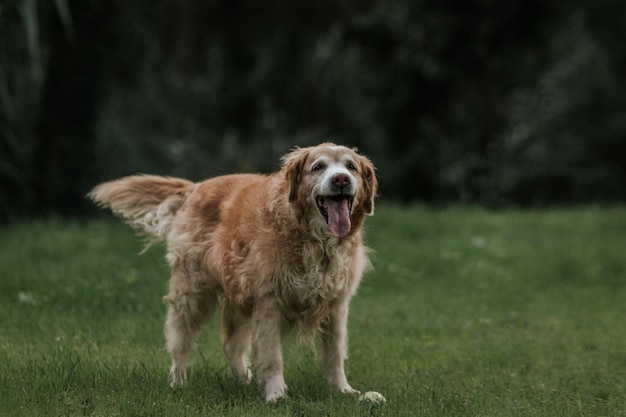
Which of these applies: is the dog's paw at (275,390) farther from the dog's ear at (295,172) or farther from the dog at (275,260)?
the dog's ear at (295,172)

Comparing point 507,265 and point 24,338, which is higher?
point 507,265

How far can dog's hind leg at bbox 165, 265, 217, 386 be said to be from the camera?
6965mm

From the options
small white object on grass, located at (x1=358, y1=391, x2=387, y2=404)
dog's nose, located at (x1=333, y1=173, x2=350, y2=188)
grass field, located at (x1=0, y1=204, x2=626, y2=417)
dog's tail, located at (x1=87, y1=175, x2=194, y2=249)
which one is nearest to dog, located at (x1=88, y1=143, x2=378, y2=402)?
dog's nose, located at (x1=333, y1=173, x2=350, y2=188)

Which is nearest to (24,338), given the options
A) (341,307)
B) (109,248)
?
(341,307)

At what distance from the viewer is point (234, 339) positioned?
713 cm

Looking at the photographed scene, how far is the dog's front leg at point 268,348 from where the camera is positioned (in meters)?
6.26

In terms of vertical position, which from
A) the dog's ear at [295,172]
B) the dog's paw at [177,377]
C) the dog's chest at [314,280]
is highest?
the dog's ear at [295,172]

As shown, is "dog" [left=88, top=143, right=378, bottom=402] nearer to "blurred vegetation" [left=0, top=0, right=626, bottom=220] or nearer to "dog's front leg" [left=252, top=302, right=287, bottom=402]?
"dog's front leg" [left=252, top=302, right=287, bottom=402]

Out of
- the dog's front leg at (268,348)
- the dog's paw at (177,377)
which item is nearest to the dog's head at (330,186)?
the dog's front leg at (268,348)

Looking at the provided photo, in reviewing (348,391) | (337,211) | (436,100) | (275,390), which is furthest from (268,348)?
(436,100)

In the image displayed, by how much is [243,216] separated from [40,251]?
6.41 meters

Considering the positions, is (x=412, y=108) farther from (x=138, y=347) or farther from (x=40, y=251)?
(x=138, y=347)

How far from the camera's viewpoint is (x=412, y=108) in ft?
74.8

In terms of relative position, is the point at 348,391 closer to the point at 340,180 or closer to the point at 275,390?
the point at 275,390
